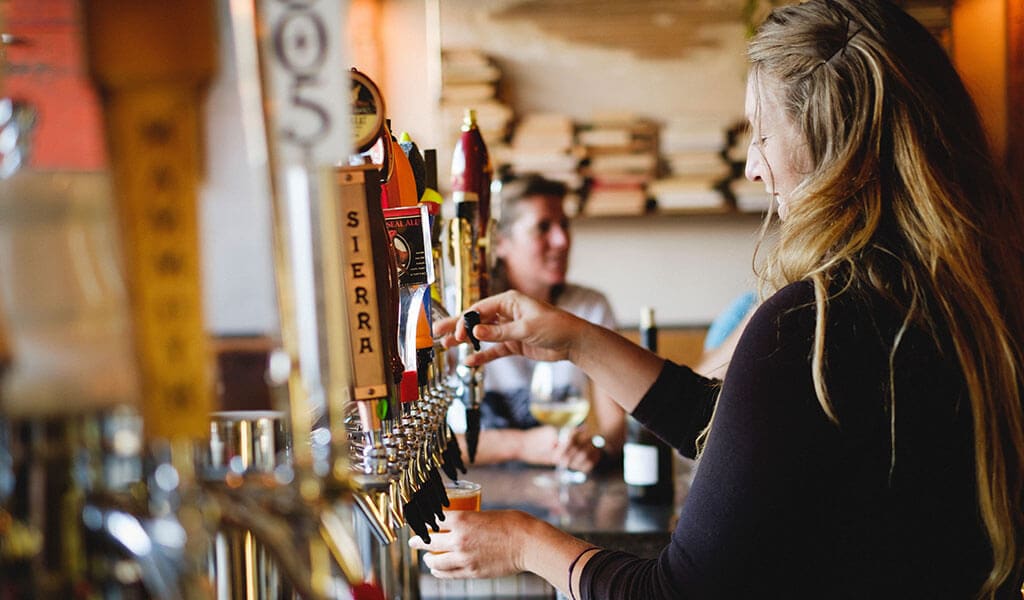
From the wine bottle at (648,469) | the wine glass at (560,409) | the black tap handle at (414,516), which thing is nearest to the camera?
the black tap handle at (414,516)

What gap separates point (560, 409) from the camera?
2.35 m

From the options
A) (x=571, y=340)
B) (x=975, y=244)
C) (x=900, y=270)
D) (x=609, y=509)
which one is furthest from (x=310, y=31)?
(x=609, y=509)

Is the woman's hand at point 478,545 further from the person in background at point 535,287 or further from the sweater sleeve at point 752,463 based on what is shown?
the person in background at point 535,287

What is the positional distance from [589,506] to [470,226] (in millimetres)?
961

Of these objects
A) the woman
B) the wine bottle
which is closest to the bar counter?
the wine bottle

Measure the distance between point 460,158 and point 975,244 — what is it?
636 mm

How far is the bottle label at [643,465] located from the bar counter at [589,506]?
0.06 m

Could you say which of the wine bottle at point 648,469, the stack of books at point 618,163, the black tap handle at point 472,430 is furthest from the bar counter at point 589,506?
the stack of books at point 618,163

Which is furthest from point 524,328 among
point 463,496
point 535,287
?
point 535,287

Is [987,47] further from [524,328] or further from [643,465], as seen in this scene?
[524,328]

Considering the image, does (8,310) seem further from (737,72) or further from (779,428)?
(737,72)

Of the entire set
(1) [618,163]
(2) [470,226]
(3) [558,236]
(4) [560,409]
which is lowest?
(4) [560,409]

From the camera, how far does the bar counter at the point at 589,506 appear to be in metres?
1.83

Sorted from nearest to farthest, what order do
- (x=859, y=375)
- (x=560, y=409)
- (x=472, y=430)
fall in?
(x=859, y=375)
(x=472, y=430)
(x=560, y=409)
